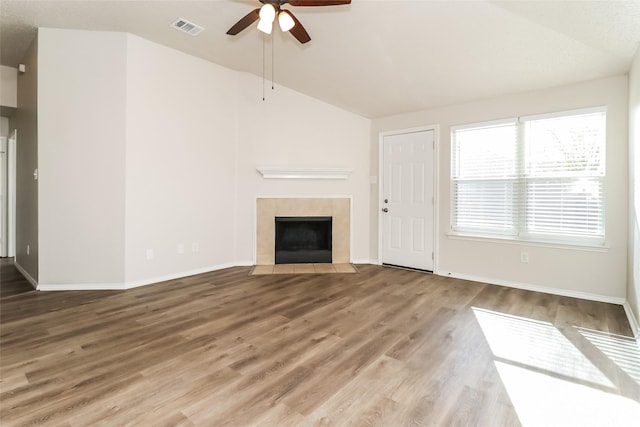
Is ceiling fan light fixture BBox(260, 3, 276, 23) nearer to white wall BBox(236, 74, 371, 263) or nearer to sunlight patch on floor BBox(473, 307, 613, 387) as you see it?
white wall BBox(236, 74, 371, 263)

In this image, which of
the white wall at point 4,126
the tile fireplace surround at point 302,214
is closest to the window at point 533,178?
the tile fireplace surround at point 302,214

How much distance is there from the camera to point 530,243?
3.64 metres

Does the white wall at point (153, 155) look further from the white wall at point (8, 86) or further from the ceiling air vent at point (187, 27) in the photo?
the white wall at point (8, 86)

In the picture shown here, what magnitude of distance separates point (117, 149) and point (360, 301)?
10.7ft

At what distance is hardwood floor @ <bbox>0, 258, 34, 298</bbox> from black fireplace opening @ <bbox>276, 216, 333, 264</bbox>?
3074mm

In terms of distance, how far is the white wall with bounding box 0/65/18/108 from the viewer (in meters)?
4.33

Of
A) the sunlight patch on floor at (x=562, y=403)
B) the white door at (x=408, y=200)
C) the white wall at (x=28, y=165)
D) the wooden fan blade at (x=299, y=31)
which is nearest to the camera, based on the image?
the sunlight patch on floor at (x=562, y=403)

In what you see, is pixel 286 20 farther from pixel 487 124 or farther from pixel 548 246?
pixel 548 246

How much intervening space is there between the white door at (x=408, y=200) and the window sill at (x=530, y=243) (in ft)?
1.47

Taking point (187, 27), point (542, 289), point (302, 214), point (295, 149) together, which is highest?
point (187, 27)

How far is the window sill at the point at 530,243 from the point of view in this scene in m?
3.26

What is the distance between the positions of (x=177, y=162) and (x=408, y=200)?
11.0 ft

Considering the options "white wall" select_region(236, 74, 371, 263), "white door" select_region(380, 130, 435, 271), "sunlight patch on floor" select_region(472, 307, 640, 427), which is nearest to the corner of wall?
"sunlight patch on floor" select_region(472, 307, 640, 427)

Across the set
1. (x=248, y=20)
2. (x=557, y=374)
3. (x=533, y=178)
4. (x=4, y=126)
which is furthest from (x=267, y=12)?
(x=4, y=126)
